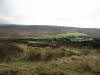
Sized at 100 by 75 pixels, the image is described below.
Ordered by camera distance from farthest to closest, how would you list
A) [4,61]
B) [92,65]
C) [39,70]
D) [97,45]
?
[97,45] → [4,61] → [92,65] → [39,70]

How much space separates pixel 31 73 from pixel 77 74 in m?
3.36

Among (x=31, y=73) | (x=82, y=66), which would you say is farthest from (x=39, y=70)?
(x=82, y=66)

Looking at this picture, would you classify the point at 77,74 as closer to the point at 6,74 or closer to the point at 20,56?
the point at 6,74

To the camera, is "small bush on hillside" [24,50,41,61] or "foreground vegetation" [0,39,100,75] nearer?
"foreground vegetation" [0,39,100,75]

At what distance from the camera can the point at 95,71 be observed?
28.2ft

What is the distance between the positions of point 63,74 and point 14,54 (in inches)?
312

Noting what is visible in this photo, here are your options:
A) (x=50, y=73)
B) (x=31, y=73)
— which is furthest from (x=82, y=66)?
(x=31, y=73)

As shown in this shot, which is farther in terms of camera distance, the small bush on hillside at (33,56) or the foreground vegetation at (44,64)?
the small bush on hillside at (33,56)

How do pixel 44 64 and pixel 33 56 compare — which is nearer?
pixel 44 64

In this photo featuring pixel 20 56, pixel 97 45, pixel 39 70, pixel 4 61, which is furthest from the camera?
pixel 97 45

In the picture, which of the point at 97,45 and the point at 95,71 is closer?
the point at 95,71

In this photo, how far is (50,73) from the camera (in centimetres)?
783

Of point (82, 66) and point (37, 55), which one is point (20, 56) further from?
point (82, 66)

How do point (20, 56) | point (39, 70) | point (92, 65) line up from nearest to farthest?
point (39, 70), point (92, 65), point (20, 56)
